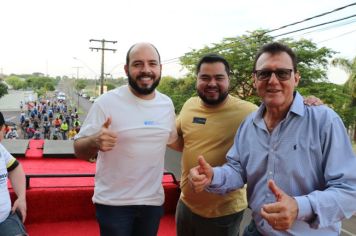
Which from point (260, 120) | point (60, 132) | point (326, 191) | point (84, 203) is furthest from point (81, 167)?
point (60, 132)

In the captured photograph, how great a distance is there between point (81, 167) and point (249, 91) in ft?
50.6

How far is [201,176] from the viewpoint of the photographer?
5.67 feet

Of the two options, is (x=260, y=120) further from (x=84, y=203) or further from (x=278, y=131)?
(x=84, y=203)

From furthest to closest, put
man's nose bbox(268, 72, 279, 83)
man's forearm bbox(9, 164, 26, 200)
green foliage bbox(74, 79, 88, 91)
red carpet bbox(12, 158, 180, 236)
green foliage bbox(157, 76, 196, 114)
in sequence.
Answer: green foliage bbox(74, 79, 88, 91), green foliage bbox(157, 76, 196, 114), red carpet bbox(12, 158, 180, 236), man's forearm bbox(9, 164, 26, 200), man's nose bbox(268, 72, 279, 83)

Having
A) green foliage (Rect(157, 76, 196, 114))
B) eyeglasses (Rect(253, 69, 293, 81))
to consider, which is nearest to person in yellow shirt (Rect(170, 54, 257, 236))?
eyeglasses (Rect(253, 69, 293, 81))

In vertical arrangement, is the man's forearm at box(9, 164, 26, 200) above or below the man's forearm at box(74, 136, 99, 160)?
below

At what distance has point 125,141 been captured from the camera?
2.08 m

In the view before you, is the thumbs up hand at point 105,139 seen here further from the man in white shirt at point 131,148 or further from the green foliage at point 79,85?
the green foliage at point 79,85

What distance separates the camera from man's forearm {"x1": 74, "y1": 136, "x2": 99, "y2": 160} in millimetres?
1979

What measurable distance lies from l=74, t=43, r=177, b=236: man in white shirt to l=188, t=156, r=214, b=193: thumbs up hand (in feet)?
1.59

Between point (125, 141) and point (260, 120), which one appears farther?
point (125, 141)

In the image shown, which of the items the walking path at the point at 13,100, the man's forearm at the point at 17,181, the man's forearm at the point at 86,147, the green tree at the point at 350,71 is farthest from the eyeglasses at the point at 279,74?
Answer: the walking path at the point at 13,100

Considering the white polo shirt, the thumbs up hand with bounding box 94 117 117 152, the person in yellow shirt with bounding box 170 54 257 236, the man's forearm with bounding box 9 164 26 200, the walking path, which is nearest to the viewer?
the thumbs up hand with bounding box 94 117 117 152

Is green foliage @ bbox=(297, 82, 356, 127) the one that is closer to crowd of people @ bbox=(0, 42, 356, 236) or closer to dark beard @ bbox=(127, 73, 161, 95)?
crowd of people @ bbox=(0, 42, 356, 236)
